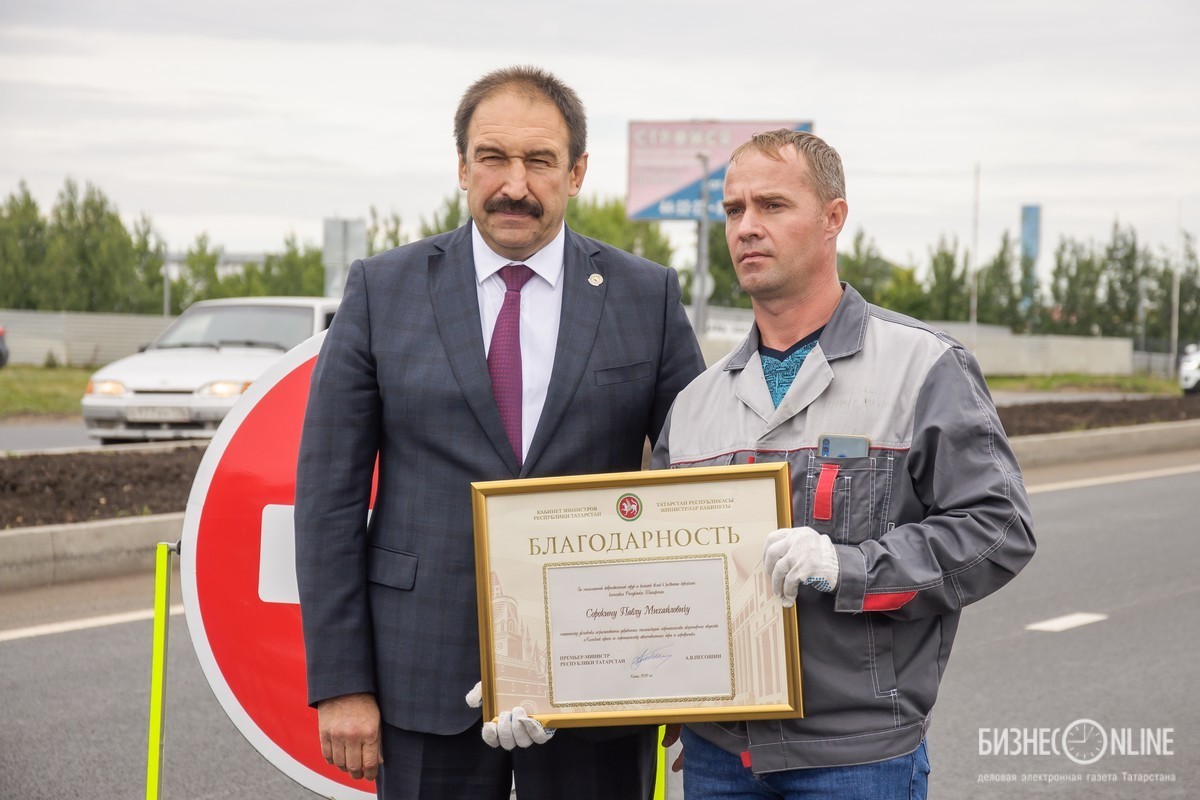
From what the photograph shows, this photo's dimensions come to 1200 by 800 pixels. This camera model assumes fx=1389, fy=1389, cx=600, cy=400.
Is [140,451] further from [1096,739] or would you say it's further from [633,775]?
[633,775]

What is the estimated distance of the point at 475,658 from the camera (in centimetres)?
272

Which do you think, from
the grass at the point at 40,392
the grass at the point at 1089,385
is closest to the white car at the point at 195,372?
the grass at the point at 40,392

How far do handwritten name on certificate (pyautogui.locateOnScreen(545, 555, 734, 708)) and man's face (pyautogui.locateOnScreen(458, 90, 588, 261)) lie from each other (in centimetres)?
72

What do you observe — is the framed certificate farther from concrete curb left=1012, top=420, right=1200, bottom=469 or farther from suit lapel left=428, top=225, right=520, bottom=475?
concrete curb left=1012, top=420, right=1200, bottom=469

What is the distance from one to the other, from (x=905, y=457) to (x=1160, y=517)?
10010 millimetres

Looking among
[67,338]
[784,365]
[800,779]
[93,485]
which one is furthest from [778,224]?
[67,338]

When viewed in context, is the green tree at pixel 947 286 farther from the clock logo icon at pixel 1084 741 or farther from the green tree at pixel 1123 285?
the clock logo icon at pixel 1084 741

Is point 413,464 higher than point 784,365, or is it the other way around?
point 784,365

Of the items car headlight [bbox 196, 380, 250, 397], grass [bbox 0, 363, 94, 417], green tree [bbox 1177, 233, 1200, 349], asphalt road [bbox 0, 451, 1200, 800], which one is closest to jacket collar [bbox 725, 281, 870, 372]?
asphalt road [bbox 0, 451, 1200, 800]

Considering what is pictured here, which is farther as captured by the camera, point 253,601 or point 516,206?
point 253,601

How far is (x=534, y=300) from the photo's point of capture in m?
2.81

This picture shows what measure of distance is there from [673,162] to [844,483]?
41522 millimetres

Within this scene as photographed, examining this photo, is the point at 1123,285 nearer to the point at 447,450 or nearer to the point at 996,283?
the point at 996,283

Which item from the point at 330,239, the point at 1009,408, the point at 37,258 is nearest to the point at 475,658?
the point at 330,239
